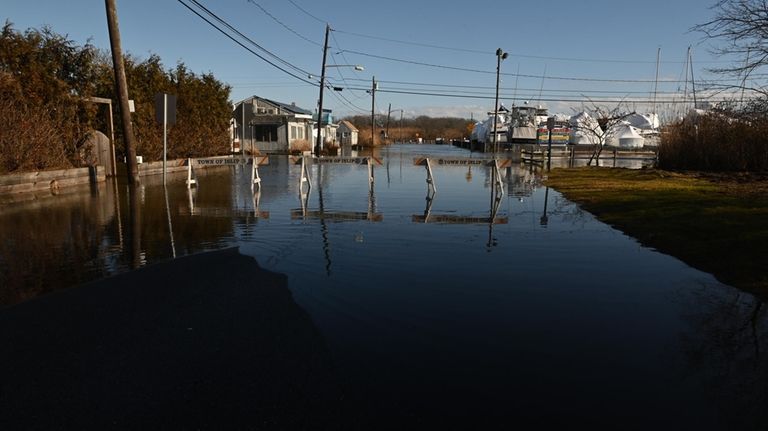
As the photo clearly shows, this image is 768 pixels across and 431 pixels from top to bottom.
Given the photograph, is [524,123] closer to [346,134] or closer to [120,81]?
[346,134]

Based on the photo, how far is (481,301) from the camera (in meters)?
5.62

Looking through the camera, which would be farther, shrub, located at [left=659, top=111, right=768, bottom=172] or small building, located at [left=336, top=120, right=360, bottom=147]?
small building, located at [left=336, top=120, right=360, bottom=147]

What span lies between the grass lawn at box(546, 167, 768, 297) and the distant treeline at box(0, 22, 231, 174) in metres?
15.8

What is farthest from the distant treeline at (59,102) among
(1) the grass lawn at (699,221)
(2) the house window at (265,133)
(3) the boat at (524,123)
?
(3) the boat at (524,123)

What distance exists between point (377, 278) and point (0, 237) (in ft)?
21.5

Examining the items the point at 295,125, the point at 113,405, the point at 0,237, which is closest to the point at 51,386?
the point at 113,405

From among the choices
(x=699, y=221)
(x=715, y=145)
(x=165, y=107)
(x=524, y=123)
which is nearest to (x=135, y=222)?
(x=165, y=107)

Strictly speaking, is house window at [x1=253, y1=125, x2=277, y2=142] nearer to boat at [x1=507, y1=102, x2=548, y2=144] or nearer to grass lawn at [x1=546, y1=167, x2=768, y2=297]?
boat at [x1=507, y1=102, x2=548, y2=144]

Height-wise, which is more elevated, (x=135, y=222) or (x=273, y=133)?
(x=273, y=133)

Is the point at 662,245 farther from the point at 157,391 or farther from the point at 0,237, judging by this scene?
the point at 0,237

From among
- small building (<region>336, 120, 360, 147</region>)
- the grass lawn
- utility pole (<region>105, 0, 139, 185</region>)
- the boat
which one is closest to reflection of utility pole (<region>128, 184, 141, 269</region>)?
utility pole (<region>105, 0, 139, 185</region>)

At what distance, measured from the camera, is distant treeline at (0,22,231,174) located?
16.1 meters

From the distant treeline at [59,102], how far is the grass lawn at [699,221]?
51.9 feet

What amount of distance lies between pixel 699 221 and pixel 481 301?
20.4 feet
